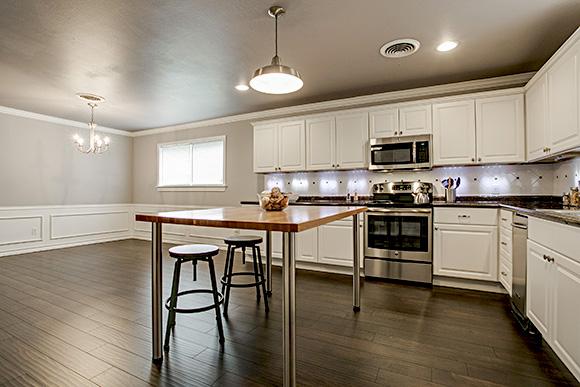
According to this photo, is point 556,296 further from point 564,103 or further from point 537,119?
point 537,119

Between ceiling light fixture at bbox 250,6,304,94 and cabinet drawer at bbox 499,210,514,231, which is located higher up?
ceiling light fixture at bbox 250,6,304,94

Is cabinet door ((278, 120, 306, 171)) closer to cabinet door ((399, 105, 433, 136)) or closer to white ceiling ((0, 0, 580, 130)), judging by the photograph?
white ceiling ((0, 0, 580, 130))

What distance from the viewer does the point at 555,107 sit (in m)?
2.50

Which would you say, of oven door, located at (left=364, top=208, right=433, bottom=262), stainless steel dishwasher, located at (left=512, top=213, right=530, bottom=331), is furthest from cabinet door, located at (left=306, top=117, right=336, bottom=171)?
stainless steel dishwasher, located at (left=512, top=213, right=530, bottom=331)

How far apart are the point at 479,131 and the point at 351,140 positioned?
4.89ft

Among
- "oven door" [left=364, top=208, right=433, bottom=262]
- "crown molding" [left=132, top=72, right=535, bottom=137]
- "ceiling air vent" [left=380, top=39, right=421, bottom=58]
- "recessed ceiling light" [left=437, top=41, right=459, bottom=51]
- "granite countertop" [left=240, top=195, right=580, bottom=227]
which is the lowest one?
"oven door" [left=364, top=208, right=433, bottom=262]

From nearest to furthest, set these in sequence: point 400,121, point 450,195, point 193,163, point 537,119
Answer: point 537,119, point 450,195, point 400,121, point 193,163

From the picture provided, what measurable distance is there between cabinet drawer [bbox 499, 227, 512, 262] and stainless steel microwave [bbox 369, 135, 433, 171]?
3.53 feet

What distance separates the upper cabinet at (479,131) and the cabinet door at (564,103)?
0.69 metres

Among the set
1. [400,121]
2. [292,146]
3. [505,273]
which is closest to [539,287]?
[505,273]

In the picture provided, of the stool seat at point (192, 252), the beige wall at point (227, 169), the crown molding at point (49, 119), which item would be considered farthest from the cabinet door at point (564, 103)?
the crown molding at point (49, 119)

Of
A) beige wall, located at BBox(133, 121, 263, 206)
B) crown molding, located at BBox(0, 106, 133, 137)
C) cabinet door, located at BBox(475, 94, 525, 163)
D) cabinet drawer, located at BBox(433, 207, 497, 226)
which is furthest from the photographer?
beige wall, located at BBox(133, 121, 263, 206)

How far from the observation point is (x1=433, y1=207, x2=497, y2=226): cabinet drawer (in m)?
3.10

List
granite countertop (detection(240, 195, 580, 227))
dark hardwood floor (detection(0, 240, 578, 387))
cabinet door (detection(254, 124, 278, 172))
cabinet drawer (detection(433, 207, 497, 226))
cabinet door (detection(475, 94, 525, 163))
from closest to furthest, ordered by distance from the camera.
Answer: dark hardwood floor (detection(0, 240, 578, 387)) → granite countertop (detection(240, 195, 580, 227)) → cabinet drawer (detection(433, 207, 497, 226)) → cabinet door (detection(475, 94, 525, 163)) → cabinet door (detection(254, 124, 278, 172))
